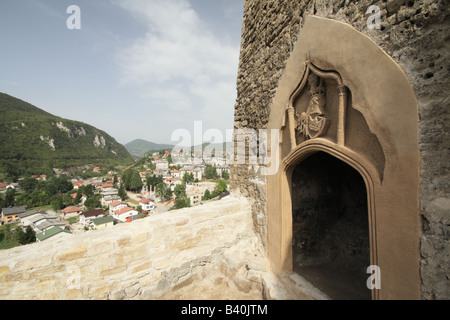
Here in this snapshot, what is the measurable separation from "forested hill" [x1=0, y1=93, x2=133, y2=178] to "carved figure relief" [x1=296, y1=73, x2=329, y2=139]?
101472mm

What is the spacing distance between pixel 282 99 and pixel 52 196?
80733mm


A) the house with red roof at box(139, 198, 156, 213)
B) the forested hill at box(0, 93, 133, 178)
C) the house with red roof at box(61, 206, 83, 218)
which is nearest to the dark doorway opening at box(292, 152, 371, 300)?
the house with red roof at box(139, 198, 156, 213)

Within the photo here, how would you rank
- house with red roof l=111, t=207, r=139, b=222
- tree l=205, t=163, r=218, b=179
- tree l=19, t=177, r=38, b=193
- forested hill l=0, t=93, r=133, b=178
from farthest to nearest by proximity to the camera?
tree l=205, t=163, r=218, b=179
forested hill l=0, t=93, r=133, b=178
tree l=19, t=177, r=38, b=193
house with red roof l=111, t=207, r=139, b=222

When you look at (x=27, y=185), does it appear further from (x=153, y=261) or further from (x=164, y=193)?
(x=153, y=261)

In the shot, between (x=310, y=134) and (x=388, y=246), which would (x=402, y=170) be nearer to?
(x=388, y=246)

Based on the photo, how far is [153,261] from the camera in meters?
2.71

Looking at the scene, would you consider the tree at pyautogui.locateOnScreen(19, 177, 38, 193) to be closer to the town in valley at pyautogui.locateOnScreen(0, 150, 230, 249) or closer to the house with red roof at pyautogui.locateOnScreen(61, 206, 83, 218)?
the town in valley at pyautogui.locateOnScreen(0, 150, 230, 249)

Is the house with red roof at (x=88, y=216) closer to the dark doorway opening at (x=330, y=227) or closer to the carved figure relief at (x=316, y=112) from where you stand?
the dark doorway opening at (x=330, y=227)

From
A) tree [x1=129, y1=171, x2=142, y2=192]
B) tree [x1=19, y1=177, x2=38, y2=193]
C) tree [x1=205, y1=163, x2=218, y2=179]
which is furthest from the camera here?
tree [x1=205, y1=163, x2=218, y2=179]

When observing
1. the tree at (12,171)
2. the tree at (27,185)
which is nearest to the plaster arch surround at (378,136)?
the tree at (27,185)

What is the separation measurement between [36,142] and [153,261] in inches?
4356

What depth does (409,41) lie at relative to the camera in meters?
1.58

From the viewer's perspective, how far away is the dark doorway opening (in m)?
3.25
